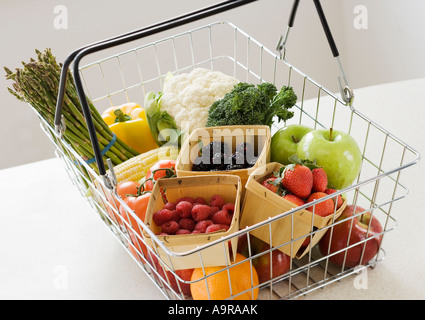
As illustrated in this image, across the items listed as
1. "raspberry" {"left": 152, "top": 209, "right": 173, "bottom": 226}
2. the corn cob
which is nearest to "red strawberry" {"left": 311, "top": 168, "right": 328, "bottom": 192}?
"raspberry" {"left": 152, "top": 209, "right": 173, "bottom": 226}

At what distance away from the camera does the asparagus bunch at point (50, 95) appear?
2.98ft

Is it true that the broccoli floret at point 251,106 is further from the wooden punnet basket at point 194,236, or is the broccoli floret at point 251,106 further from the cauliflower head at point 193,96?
the wooden punnet basket at point 194,236

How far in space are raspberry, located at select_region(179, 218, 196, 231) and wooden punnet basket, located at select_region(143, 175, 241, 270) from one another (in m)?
0.04

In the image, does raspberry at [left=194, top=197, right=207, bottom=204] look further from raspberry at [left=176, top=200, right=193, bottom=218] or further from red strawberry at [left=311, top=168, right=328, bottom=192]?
red strawberry at [left=311, top=168, right=328, bottom=192]

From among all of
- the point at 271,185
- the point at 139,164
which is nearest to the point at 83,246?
the point at 139,164

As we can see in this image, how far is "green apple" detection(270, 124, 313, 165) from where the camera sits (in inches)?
35.6

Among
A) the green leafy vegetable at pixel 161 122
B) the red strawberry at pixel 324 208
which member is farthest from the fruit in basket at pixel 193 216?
the green leafy vegetable at pixel 161 122

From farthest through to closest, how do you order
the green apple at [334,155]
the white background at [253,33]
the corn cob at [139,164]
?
the white background at [253,33] < the corn cob at [139,164] < the green apple at [334,155]

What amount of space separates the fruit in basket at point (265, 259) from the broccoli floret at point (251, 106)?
24cm

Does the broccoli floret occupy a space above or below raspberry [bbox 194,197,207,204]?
above

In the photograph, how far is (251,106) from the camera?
0.91 meters

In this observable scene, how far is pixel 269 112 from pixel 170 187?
29cm

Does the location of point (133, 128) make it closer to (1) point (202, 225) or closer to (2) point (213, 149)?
(2) point (213, 149)

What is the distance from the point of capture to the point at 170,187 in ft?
2.53
